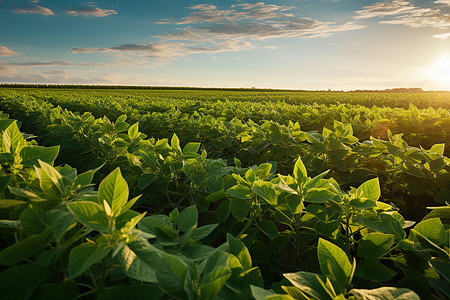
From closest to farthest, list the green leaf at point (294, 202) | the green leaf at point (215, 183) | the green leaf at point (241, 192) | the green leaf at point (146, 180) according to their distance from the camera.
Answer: the green leaf at point (294, 202), the green leaf at point (241, 192), the green leaf at point (215, 183), the green leaf at point (146, 180)

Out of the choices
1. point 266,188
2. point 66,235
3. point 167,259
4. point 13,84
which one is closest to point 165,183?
point 266,188

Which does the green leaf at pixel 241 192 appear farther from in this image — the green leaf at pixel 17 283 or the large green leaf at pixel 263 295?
the green leaf at pixel 17 283

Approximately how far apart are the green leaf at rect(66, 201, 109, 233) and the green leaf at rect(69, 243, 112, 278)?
1.9 inches

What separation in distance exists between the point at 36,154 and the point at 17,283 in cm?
64

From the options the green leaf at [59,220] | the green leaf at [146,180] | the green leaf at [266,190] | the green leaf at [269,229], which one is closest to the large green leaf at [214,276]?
the green leaf at [59,220]

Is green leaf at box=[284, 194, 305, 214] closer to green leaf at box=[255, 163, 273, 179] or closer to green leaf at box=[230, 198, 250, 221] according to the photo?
green leaf at box=[230, 198, 250, 221]

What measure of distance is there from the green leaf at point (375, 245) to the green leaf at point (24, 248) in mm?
1137

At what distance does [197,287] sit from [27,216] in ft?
1.69

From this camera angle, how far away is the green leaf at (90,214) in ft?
2.53

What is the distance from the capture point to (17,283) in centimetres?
78

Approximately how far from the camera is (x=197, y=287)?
0.80 meters

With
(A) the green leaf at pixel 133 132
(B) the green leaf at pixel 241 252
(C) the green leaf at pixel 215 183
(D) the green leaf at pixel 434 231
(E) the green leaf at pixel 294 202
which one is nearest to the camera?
(B) the green leaf at pixel 241 252

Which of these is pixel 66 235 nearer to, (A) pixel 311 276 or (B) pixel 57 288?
(B) pixel 57 288

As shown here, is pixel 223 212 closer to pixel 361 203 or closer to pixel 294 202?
pixel 294 202
